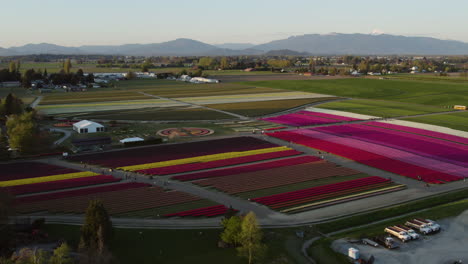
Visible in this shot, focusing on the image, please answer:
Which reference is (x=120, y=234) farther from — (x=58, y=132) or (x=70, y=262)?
(x=58, y=132)

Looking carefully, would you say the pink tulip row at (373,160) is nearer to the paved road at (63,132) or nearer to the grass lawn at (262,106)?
the grass lawn at (262,106)

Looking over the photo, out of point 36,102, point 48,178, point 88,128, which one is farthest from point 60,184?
point 36,102

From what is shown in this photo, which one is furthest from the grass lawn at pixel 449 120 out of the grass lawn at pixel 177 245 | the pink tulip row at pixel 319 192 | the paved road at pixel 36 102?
the paved road at pixel 36 102

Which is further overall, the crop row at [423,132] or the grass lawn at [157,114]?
the grass lawn at [157,114]

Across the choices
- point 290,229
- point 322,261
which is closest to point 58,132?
point 290,229

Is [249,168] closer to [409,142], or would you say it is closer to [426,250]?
[426,250]
